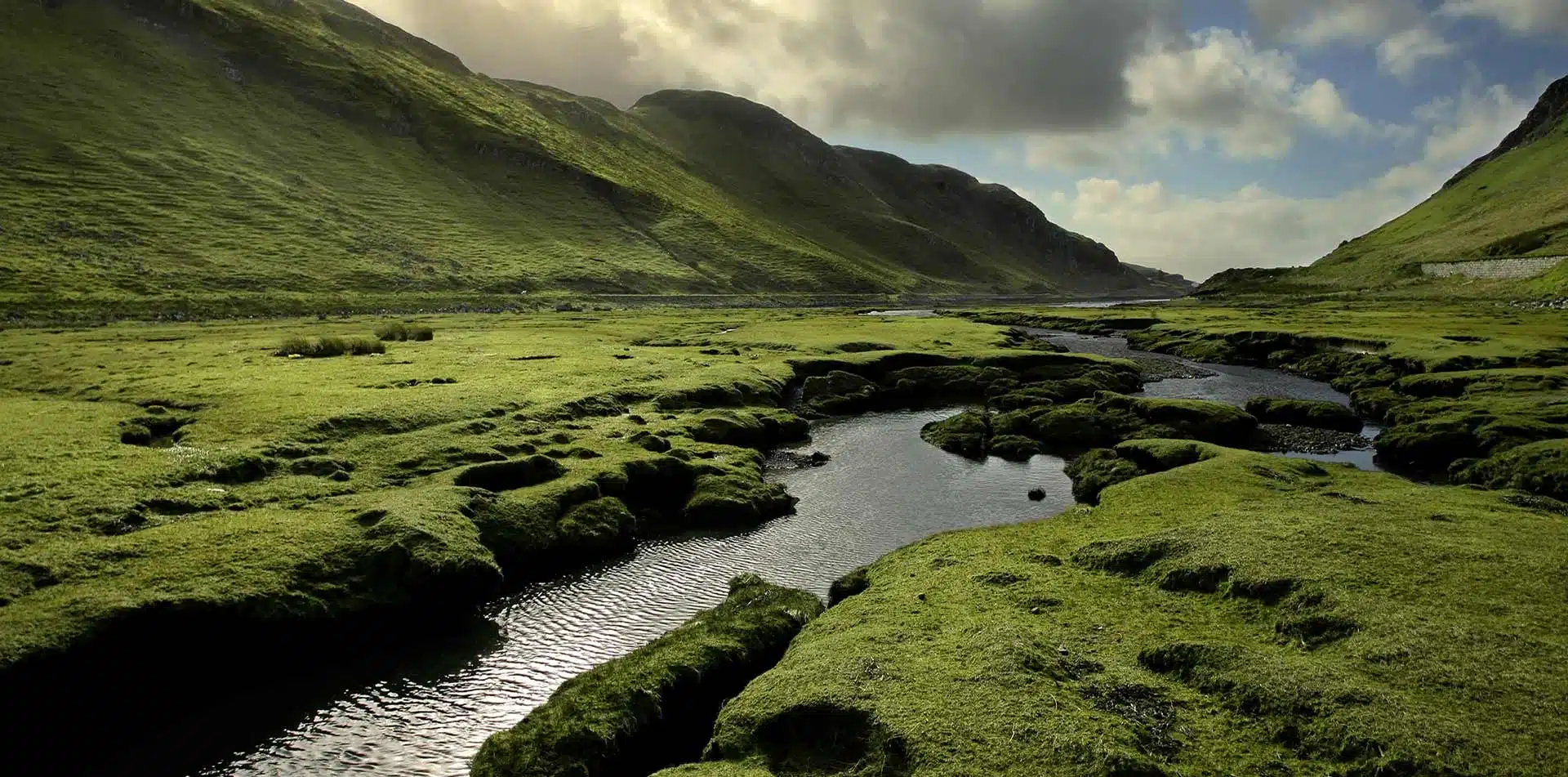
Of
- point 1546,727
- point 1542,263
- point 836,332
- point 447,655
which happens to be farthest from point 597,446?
point 1542,263

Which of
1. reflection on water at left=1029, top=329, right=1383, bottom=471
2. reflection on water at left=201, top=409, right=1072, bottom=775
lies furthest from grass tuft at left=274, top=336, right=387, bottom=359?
reflection on water at left=1029, top=329, right=1383, bottom=471

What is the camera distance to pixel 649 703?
61.8 feet

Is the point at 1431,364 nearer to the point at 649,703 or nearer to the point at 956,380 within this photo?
the point at 956,380

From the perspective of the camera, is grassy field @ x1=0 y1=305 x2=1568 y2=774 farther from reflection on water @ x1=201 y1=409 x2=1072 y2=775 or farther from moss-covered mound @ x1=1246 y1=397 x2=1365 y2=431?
moss-covered mound @ x1=1246 y1=397 x2=1365 y2=431

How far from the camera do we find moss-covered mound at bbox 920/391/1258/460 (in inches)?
1956

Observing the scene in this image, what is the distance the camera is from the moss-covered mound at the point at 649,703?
55.8ft

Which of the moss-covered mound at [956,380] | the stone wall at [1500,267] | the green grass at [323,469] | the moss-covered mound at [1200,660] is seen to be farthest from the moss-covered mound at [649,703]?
the stone wall at [1500,267]

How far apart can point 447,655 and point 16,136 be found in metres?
185

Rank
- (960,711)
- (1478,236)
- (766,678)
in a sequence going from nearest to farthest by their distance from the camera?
(960,711) → (766,678) → (1478,236)

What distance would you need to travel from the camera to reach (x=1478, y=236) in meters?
198

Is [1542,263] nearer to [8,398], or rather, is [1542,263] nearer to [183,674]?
[183,674]

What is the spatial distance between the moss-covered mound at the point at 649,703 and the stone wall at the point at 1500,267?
19331cm

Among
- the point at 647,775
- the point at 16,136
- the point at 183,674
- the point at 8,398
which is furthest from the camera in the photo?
the point at 16,136

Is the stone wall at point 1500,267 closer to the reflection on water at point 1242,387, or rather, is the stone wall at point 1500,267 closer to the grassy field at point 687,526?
the reflection on water at point 1242,387
